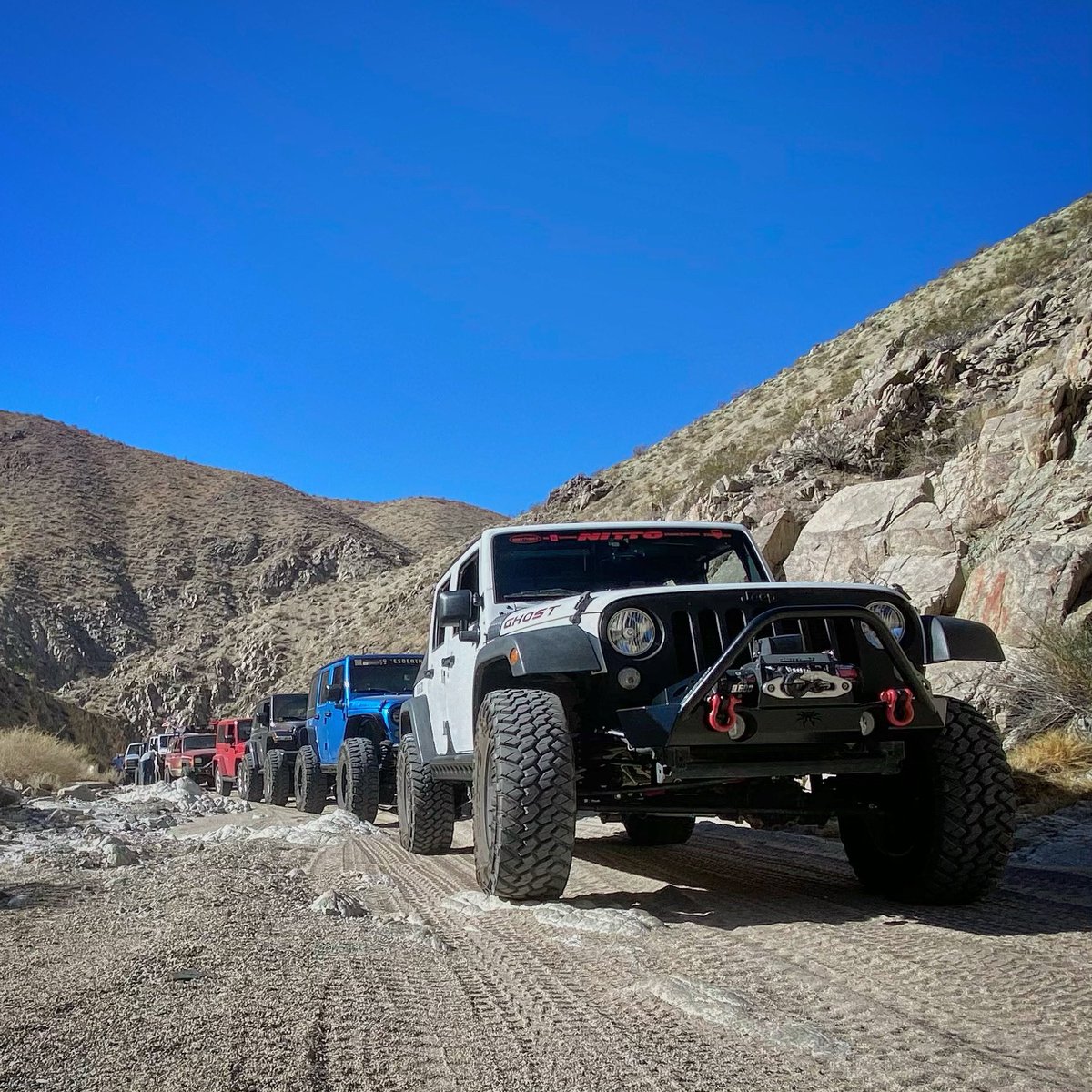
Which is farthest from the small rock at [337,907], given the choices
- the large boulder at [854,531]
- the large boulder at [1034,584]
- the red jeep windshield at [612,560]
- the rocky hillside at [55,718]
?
the rocky hillside at [55,718]

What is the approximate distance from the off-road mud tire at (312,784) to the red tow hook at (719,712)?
34.1ft

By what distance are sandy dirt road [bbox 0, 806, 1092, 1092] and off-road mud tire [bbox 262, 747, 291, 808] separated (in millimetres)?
10091

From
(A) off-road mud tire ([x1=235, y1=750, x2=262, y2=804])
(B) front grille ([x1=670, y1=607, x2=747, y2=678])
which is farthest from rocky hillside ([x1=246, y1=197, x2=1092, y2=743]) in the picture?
(A) off-road mud tire ([x1=235, y1=750, x2=262, y2=804])

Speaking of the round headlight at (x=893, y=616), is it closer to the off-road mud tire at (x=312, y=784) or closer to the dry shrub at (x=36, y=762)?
the off-road mud tire at (x=312, y=784)

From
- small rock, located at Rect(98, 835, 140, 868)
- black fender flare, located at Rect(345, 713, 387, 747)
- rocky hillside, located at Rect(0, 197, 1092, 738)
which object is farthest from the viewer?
rocky hillside, located at Rect(0, 197, 1092, 738)

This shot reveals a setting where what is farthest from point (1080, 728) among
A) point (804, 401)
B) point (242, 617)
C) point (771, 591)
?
point (242, 617)

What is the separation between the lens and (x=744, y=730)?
4.37 metres

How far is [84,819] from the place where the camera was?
11898 millimetres

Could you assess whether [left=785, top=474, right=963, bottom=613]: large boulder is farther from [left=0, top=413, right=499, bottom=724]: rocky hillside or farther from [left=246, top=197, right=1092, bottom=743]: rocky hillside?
[left=0, top=413, right=499, bottom=724]: rocky hillside

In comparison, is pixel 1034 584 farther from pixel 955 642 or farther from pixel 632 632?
pixel 632 632

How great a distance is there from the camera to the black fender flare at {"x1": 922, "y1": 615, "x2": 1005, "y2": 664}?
4992 mm

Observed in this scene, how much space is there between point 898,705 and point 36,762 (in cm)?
2152

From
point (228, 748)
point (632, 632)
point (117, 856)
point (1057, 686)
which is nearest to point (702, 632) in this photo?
point (632, 632)

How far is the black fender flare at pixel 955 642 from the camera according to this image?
4992mm
